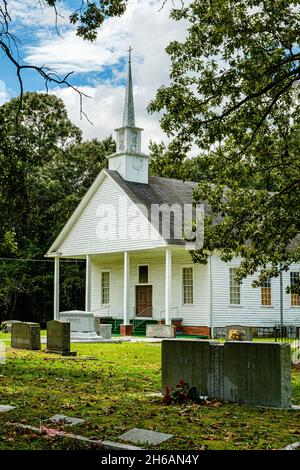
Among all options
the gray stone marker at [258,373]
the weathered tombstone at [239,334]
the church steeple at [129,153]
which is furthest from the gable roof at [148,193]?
the gray stone marker at [258,373]

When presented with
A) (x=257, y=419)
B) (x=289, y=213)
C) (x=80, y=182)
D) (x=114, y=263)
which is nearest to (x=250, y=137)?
(x=289, y=213)

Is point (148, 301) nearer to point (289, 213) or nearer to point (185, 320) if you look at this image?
point (185, 320)

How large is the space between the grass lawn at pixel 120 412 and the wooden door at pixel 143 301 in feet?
65.0

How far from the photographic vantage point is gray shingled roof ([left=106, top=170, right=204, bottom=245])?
33.3 meters

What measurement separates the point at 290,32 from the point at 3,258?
102 feet

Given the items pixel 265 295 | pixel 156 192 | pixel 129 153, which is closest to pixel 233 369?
pixel 265 295

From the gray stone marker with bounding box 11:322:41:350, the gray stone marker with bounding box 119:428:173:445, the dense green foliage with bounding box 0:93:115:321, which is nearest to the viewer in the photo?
the gray stone marker with bounding box 119:428:173:445

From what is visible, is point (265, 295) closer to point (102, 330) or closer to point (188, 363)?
point (102, 330)

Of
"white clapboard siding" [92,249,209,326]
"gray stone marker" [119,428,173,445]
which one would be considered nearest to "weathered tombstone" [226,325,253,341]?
"white clapboard siding" [92,249,209,326]

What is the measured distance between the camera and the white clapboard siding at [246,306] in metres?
32.6

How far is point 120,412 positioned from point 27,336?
39.3 feet

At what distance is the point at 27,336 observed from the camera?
21.1 metres

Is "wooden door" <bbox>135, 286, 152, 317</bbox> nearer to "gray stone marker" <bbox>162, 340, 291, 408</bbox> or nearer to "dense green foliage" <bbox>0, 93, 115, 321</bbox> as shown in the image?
"dense green foliage" <bbox>0, 93, 115, 321</bbox>

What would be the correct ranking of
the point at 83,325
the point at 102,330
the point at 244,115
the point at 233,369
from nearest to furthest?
the point at 233,369, the point at 244,115, the point at 83,325, the point at 102,330
